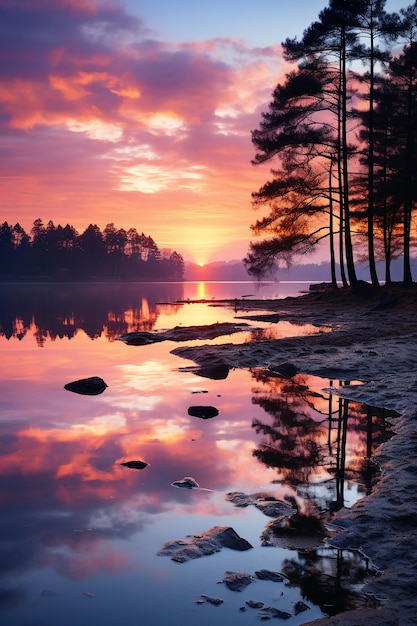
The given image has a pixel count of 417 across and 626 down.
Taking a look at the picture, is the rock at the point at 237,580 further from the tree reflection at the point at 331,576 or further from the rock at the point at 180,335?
the rock at the point at 180,335

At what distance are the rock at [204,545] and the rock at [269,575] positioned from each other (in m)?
0.41

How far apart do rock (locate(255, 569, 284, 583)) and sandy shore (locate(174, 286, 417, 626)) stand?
0.63 metres

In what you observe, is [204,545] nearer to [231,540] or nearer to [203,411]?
[231,540]

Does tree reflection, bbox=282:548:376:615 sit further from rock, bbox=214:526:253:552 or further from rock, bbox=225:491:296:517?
rock, bbox=225:491:296:517

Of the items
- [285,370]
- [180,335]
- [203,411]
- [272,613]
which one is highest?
[180,335]

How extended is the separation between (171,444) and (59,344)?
13885mm

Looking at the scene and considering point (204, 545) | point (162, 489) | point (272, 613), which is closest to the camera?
point (272, 613)

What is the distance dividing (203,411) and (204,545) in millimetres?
4564

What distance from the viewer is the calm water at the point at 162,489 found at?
3.74 m

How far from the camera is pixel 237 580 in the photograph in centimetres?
396

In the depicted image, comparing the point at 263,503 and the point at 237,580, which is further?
the point at 263,503

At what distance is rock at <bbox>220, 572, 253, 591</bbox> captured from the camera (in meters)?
3.89

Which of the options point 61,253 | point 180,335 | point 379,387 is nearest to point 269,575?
point 379,387

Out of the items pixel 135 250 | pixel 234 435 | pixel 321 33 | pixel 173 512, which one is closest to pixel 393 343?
pixel 234 435
